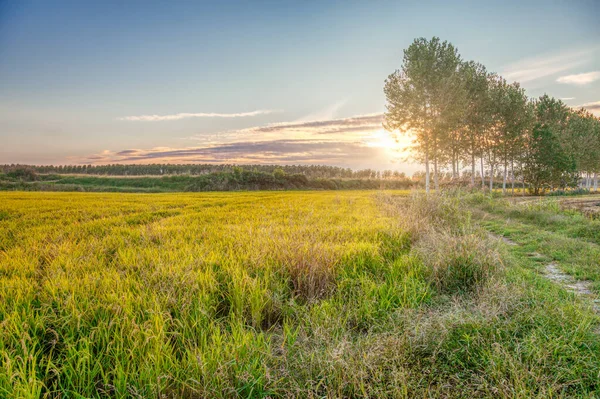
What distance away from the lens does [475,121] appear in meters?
34.8

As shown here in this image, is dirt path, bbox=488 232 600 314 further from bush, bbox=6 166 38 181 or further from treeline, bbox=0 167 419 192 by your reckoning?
bush, bbox=6 166 38 181

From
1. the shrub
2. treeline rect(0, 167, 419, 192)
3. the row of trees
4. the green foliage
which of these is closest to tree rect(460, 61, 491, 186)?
the row of trees

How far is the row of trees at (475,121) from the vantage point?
30.2 m

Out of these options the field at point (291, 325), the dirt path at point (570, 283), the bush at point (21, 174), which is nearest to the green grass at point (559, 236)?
the dirt path at point (570, 283)

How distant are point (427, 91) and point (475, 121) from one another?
8842 millimetres

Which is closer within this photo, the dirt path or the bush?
the dirt path

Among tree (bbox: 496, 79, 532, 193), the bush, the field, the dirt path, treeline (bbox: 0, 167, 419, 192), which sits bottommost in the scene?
the dirt path

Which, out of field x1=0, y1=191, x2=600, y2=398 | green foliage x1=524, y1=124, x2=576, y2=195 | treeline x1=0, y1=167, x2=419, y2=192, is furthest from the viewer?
treeline x1=0, y1=167, x2=419, y2=192

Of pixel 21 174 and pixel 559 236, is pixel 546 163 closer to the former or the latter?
pixel 559 236

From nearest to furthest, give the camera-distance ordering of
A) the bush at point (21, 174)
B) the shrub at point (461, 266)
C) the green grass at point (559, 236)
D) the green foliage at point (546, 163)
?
the shrub at point (461, 266), the green grass at point (559, 236), the green foliage at point (546, 163), the bush at point (21, 174)

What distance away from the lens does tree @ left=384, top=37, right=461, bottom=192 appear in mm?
29688

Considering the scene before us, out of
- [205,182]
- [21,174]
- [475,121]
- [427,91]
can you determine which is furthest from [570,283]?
[21,174]

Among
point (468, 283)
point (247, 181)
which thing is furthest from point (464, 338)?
point (247, 181)

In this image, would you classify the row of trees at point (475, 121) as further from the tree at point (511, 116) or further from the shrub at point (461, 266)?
the shrub at point (461, 266)
